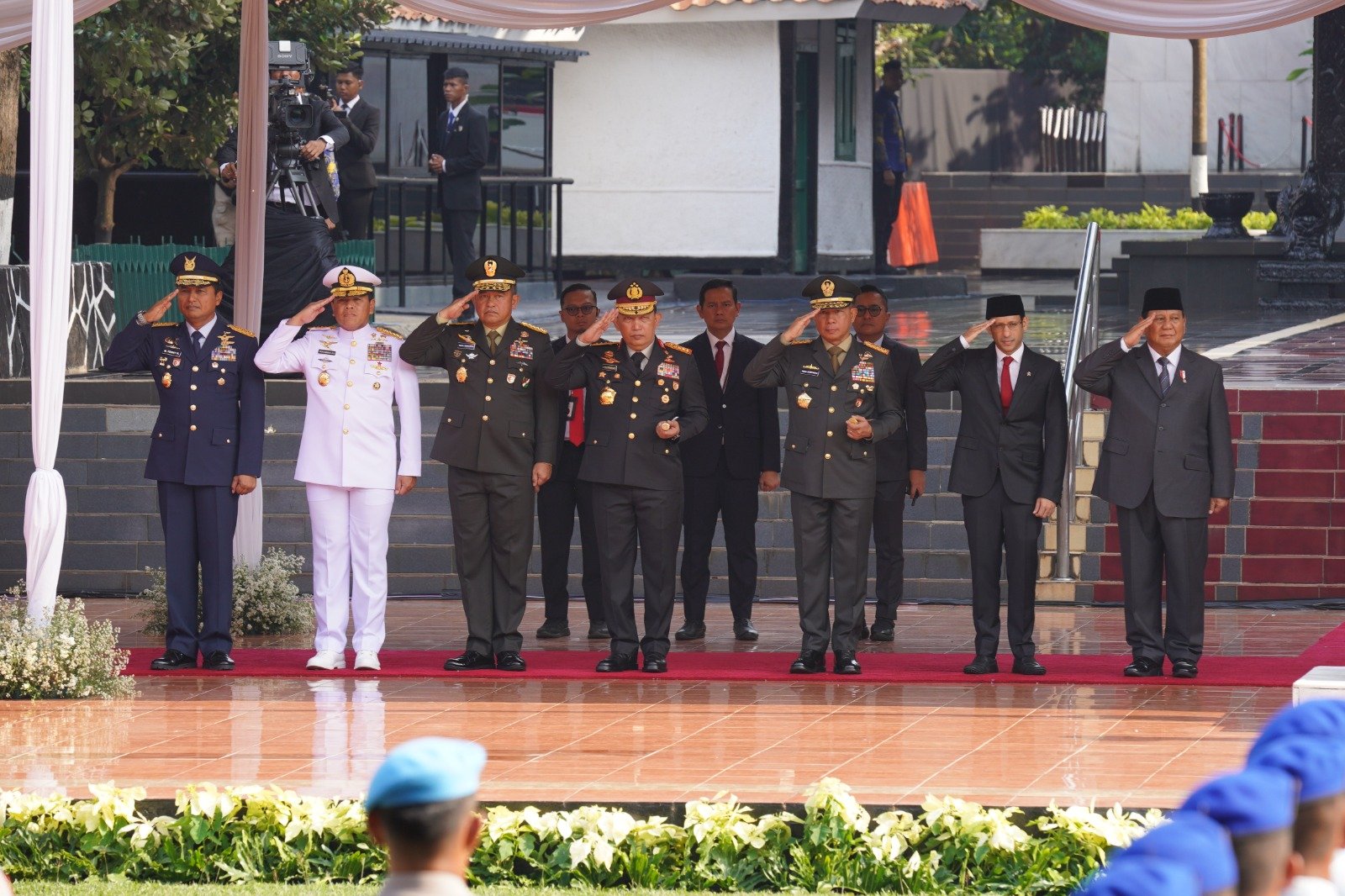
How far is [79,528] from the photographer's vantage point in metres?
12.1

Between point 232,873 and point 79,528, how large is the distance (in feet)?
20.4

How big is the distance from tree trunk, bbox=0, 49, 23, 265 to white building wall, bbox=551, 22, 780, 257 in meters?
8.83

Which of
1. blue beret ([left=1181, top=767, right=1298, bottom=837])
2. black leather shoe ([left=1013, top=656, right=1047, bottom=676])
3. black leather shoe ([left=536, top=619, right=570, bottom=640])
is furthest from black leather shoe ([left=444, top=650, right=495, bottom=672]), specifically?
blue beret ([left=1181, top=767, right=1298, bottom=837])

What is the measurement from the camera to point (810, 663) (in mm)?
9133

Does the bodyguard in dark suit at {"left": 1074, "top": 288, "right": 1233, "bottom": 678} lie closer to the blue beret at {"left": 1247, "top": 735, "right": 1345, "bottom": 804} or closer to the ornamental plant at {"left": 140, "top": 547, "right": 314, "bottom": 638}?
the ornamental plant at {"left": 140, "top": 547, "right": 314, "bottom": 638}

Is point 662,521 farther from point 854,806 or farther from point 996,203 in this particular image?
point 996,203

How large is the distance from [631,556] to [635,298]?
3.67 feet

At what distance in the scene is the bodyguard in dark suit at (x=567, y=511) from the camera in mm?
9789

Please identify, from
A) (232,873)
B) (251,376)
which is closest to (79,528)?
(251,376)

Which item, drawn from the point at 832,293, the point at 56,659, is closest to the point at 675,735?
the point at 832,293

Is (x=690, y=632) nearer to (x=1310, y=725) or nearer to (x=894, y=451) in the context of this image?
(x=894, y=451)

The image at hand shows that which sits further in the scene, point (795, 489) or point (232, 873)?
point (795, 489)

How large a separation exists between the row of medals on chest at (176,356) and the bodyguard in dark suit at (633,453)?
145 cm

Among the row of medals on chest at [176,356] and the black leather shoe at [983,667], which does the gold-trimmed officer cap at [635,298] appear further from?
the black leather shoe at [983,667]
